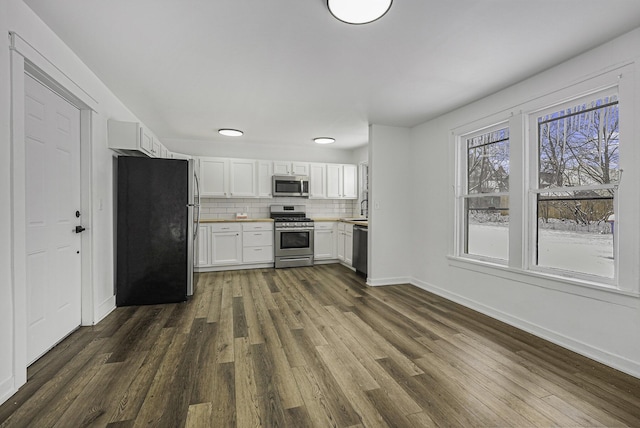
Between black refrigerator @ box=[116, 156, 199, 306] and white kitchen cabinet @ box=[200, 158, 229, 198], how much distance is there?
1868 mm

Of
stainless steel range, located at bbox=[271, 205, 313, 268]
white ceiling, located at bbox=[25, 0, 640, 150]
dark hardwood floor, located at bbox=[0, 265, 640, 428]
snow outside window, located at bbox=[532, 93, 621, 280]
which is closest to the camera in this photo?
dark hardwood floor, located at bbox=[0, 265, 640, 428]

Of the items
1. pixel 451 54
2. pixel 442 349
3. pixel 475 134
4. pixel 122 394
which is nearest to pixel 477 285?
pixel 442 349

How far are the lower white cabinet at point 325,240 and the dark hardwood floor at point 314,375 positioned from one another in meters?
2.69

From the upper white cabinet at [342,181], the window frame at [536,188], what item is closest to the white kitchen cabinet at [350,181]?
the upper white cabinet at [342,181]

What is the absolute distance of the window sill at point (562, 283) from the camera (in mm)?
2100

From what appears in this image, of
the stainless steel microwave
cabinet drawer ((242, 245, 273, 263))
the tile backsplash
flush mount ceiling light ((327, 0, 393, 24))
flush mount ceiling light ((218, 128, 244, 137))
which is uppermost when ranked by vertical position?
flush mount ceiling light ((218, 128, 244, 137))

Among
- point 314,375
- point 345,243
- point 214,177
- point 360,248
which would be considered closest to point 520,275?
point 314,375

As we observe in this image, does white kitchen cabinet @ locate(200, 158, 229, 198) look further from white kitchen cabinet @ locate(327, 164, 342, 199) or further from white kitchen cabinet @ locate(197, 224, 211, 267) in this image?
white kitchen cabinet @ locate(327, 164, 342, 199)

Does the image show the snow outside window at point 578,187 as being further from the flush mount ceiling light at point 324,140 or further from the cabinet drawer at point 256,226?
the cabinet drawer at point 256,226

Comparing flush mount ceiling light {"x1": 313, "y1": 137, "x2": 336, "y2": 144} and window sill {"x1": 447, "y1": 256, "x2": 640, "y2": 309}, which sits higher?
flush mount ceiling light {"x1": 313, "y1": 137, "x2": 336, "y2": 144}

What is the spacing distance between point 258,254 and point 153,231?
225cm

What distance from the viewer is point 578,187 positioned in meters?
2.42

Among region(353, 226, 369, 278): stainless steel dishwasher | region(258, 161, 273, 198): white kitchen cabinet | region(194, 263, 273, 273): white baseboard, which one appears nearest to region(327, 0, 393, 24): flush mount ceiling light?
region(353, 226, 369, 278): stainless steel dishwasher

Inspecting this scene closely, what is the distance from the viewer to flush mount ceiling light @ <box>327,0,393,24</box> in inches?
67.5
